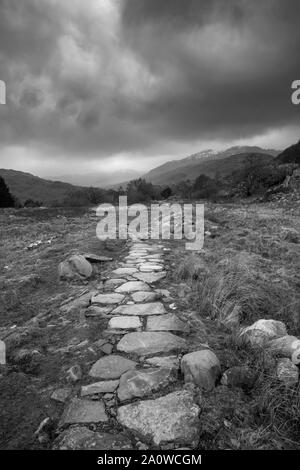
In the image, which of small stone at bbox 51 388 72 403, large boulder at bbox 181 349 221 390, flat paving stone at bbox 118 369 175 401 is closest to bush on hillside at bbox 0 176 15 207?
small stone at bbox 51 388 72 403

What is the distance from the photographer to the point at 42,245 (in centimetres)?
1009

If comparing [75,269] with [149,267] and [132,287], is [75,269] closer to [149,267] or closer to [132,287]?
[132,287]

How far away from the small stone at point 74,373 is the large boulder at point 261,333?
5.37 feet

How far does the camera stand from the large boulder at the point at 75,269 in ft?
19.0

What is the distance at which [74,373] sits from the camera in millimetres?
2908

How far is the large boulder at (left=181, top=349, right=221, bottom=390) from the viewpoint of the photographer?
2607 millimetres

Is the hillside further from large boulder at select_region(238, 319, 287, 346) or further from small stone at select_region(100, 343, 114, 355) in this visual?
large boulder at select_region(238, 319, 287, 346)

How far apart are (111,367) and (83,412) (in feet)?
2.04

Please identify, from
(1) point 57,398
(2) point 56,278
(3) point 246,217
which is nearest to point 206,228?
(3) point 246,217

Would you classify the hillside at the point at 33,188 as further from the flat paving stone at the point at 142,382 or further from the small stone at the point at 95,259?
the flat paving stone at the point at 142,382

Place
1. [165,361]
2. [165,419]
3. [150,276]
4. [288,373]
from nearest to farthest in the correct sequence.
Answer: [165,419] < [288,373] < [165,361] < [150,276]

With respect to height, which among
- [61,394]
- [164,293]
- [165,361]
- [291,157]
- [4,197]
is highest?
[291,157]

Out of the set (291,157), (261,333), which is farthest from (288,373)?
(291,157)

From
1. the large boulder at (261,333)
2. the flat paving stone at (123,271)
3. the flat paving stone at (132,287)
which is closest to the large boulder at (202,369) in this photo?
the large boulder at (261,333)
